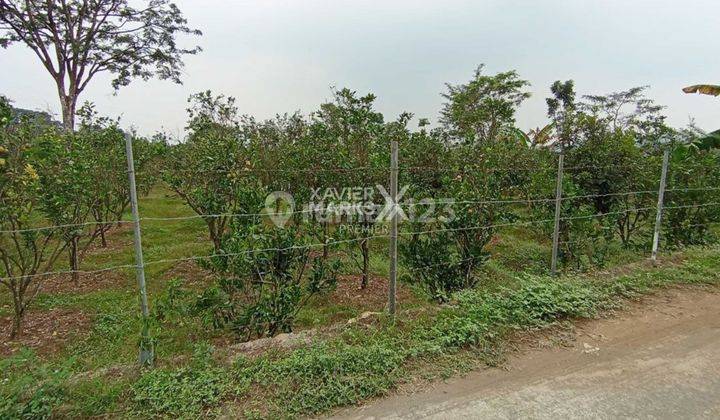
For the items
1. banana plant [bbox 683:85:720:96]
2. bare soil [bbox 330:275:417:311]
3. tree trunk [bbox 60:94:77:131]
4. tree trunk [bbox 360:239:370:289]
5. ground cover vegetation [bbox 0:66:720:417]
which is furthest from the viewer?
tree trunk [bbox 60:94:77:131]

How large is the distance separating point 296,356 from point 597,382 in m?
1.98

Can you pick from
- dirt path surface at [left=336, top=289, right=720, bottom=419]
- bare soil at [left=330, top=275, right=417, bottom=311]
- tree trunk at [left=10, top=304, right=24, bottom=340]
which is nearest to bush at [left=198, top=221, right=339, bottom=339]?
bare soil at [left=330, top=275, right=417, bottom=311]

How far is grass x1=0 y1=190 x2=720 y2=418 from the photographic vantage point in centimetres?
213

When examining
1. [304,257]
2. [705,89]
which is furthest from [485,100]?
[304,257]

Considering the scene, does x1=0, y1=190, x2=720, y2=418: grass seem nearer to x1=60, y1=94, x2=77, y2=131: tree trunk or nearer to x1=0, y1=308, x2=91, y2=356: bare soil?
x1=0, y1=308, x2=91, y2=356: bare soil

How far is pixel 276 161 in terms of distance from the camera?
6.21m

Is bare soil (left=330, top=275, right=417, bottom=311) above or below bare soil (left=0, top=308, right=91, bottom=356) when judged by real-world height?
above

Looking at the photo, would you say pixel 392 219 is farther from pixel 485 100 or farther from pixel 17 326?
pixel 485 100

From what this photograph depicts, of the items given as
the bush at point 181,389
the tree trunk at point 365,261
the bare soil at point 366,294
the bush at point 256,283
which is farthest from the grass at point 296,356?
the tree trunk at point 365,261

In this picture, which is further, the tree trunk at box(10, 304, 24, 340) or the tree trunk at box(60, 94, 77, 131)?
the tree trunk at box(60, 94, 77, 131)

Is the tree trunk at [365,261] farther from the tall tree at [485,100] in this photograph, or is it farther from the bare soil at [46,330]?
the tall tree at [485,100]

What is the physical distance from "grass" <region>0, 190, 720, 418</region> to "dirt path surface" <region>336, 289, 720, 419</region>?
7.1 inches

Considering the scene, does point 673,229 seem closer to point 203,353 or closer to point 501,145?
point 501,145

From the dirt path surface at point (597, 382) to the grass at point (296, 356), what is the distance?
0.18 metres
